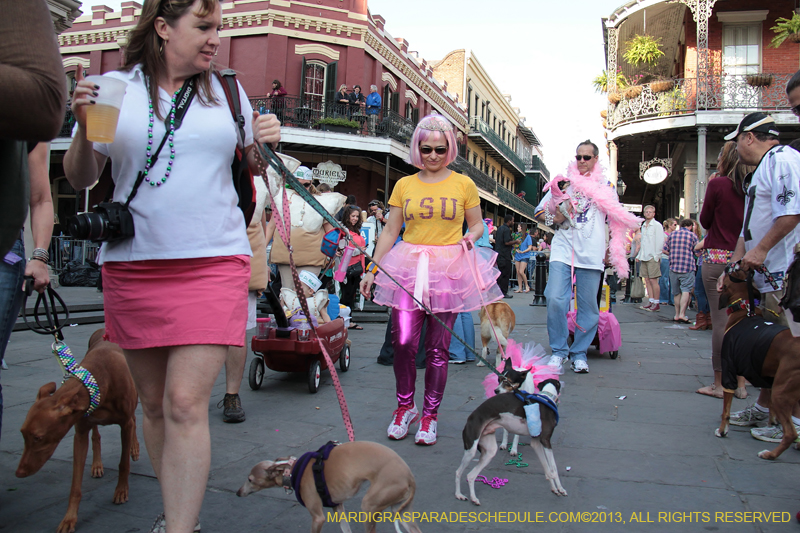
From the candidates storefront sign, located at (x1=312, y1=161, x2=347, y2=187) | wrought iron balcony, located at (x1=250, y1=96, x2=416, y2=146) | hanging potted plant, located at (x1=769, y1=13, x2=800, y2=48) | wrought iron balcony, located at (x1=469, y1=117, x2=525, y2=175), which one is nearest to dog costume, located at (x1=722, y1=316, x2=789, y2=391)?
storefront sign, located at (x1=312, y1=161, x2=347, y2=187)

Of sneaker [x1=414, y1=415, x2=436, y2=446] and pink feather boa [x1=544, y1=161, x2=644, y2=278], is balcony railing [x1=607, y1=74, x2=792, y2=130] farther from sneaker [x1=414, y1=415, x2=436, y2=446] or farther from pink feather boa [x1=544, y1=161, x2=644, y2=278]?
sneaker [x1=414, y1=415, x2=436, y2=446]

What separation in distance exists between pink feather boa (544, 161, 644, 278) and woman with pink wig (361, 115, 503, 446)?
84.2 inches

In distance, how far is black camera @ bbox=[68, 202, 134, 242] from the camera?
1.88 metres

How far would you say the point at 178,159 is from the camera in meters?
1.98

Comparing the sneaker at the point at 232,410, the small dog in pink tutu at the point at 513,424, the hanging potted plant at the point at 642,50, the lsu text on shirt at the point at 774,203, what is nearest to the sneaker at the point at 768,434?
the lsu text on shirt at the point at 774,203

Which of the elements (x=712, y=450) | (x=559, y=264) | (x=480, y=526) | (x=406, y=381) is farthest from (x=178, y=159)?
(x=559, y=264)

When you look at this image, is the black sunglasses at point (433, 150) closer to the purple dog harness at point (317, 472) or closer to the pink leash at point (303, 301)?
the pink leash at point (303, 301)

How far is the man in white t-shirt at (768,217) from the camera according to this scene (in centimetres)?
336

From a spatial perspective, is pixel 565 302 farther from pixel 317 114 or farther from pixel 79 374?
pixel 317 114

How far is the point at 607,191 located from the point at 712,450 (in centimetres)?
285

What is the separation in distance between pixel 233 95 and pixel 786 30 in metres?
18.6

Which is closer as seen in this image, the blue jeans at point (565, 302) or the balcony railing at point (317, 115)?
the blue jeans at point (565, 302)

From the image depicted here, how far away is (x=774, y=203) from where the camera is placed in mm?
3428

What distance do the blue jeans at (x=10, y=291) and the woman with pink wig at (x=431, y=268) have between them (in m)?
1.96
